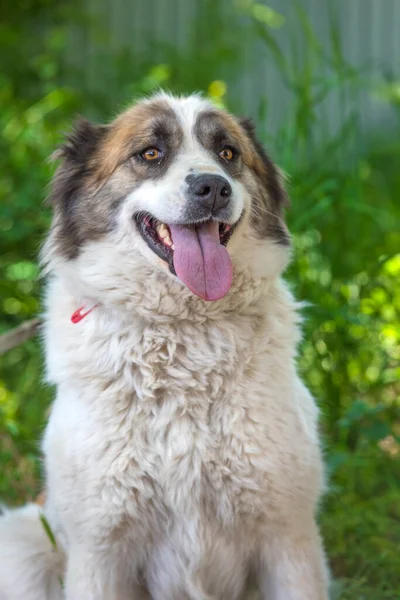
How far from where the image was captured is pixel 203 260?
2516 millimetres

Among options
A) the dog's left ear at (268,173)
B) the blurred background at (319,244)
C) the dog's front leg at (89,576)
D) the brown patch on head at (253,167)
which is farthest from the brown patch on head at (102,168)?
the dog's front leg at (89,576)

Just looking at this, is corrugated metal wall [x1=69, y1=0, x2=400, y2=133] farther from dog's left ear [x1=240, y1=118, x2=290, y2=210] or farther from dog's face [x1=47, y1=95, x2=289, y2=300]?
dog's face [x1=47, y1=95, x2=289, y2=300]

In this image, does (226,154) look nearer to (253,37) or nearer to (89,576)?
(89,576)

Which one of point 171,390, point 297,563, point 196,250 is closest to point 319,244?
point 196,250

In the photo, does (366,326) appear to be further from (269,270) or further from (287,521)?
(287,521)

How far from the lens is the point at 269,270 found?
8.86ft

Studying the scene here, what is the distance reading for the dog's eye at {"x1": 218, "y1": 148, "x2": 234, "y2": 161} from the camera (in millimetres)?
2780

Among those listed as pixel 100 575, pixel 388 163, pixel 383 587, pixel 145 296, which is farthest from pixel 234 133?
pixel 388 163

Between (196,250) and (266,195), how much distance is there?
1.49 feet

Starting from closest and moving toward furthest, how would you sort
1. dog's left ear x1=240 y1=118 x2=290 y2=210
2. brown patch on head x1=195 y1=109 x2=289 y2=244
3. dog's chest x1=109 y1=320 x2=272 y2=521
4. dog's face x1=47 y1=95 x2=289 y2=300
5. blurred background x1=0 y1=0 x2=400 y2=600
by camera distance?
dog's chest x1=109 y1=320 x2=272 y2=521
dog's face x1=47 y1=95 x2=289 y2=300
brown patch on head x1=195 y1=109 x2=289 y2=244
dog's left ear x1=240 y1=118 x2=290 y2=210
blurred background x1=0 y1=0 x2=400 y2=600

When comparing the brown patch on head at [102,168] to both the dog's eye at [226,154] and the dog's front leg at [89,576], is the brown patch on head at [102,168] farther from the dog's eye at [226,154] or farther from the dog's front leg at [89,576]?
the dog's front leg at [89,576]

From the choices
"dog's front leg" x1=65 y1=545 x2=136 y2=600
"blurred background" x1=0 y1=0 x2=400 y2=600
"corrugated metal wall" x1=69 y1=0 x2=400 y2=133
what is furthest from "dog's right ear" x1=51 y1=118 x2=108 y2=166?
"corrugated metal wall" x1=69 y1=0 x2=400 y2=133

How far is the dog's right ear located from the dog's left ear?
1.71ft

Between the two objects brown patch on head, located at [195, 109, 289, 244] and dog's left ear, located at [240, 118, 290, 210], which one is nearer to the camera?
brown patch on head, located at [195, 109, 289, 244]
